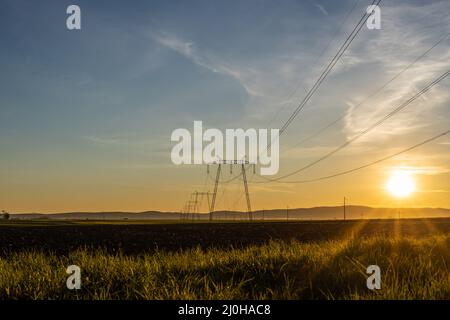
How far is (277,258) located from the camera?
46.9 ft

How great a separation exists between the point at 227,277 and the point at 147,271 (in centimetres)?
195

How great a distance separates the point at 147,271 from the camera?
12.1m

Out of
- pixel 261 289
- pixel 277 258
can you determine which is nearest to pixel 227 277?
pixel 261 289
